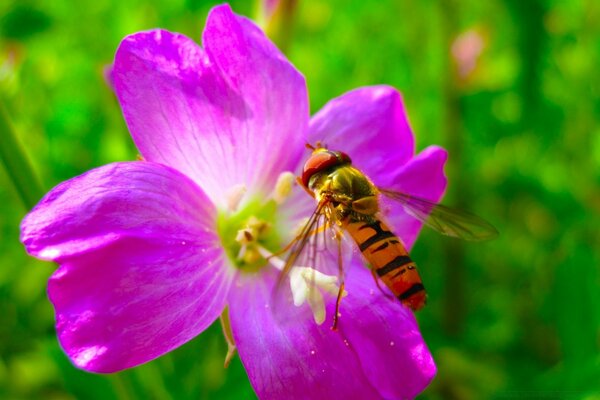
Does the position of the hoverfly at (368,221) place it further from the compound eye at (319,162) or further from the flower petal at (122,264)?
the flower petal at (122,264)

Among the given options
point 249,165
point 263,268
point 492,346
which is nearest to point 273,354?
point 263,268

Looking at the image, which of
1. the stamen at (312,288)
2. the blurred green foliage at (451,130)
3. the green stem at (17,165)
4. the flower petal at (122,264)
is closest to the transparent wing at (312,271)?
the stamen at (312,288)

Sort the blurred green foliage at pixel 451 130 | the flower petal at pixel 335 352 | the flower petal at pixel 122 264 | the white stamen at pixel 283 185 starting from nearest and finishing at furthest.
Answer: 1. the flower petal at pixel 122 264
2. the flower petal at pixel 335 352
3. the white stamen at pixel 283 185
4. the blurred green foliage at pixel 451 130

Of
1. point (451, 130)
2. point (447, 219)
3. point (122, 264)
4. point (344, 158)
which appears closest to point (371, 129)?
point (344, 158)

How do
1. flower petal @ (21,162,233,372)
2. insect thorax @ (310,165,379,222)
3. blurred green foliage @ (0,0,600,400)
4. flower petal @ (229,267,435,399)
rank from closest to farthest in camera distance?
flower petal @ (21,162,233,372)
flower petal @ (229,267,435,399)
insect thorax @ (310,165,379,222)
blurred green foliage @ (0,0,600,400)

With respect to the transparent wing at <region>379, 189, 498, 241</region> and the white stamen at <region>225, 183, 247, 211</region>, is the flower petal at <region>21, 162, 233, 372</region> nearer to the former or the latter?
the white stamen at <region>225, 183, 247, 211</region>

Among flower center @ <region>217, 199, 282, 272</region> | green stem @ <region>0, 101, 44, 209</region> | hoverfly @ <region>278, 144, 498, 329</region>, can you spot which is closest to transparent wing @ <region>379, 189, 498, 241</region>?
hoverfly @ <region>278, 144, 498, 329</region>

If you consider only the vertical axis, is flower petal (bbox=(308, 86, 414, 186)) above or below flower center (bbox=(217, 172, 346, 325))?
above
